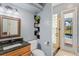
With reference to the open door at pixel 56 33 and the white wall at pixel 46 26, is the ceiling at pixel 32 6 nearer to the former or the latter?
the white wall at pixel 46 26

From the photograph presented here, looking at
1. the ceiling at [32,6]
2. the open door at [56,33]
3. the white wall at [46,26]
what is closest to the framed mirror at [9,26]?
the ceiling at [32,6]

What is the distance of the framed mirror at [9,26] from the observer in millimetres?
1150

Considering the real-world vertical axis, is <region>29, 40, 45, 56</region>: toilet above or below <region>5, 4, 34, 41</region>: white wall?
below

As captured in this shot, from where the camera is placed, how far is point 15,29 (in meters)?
1.25

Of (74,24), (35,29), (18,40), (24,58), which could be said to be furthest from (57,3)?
(24,58)

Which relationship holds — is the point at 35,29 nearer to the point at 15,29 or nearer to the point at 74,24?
the point at 15,29

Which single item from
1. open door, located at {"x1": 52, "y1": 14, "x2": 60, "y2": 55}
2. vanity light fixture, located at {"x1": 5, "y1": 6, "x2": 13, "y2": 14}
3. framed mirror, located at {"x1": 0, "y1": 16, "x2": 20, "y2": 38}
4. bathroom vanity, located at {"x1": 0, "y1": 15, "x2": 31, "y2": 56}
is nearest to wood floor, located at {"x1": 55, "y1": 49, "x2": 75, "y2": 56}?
open door, located at {"x1": 52, "y1": 14, "x2": 60, "y2": 55}

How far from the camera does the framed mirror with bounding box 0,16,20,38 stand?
45.3 inches

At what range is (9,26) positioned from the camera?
1205mm

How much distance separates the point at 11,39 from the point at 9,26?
185 mm

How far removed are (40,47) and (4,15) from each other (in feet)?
2.25

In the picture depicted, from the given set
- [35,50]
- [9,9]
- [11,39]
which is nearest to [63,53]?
[35,50]

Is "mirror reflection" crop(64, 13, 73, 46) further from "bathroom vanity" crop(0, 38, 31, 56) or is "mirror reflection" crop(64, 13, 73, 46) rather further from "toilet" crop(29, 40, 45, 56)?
"bathroom vanity" crop(0, 38, 31, 56)

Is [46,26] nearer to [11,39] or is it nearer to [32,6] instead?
[32,6]
